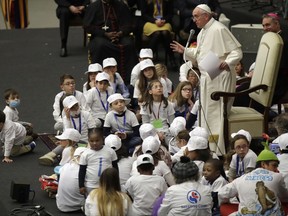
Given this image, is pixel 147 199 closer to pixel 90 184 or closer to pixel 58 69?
pixel 90 184

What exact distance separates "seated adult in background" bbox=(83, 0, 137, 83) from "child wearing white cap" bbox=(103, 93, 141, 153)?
9.36ft

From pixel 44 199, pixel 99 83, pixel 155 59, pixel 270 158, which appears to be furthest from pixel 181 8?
pixel 270 158

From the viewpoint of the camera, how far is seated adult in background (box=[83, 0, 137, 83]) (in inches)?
605

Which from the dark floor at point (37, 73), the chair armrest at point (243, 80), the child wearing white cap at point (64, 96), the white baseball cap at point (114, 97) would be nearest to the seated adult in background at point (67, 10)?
the dark floor at point (37, 73)

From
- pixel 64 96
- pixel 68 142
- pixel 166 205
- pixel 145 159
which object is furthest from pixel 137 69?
pixel 166 205

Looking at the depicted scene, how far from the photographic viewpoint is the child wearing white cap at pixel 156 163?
33.9 feet

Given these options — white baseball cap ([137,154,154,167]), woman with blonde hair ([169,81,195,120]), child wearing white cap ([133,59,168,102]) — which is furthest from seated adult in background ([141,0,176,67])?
white baseball cap ([137,154,154,167])

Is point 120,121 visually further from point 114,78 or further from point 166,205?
point 166,205

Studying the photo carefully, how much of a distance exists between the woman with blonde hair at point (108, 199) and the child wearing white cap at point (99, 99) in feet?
11.9

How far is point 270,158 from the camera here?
9.40 metres

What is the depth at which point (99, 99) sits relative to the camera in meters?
13.3

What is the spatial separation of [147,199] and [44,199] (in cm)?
165

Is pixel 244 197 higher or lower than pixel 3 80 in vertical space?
higher

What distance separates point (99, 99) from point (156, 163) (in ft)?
9.95
